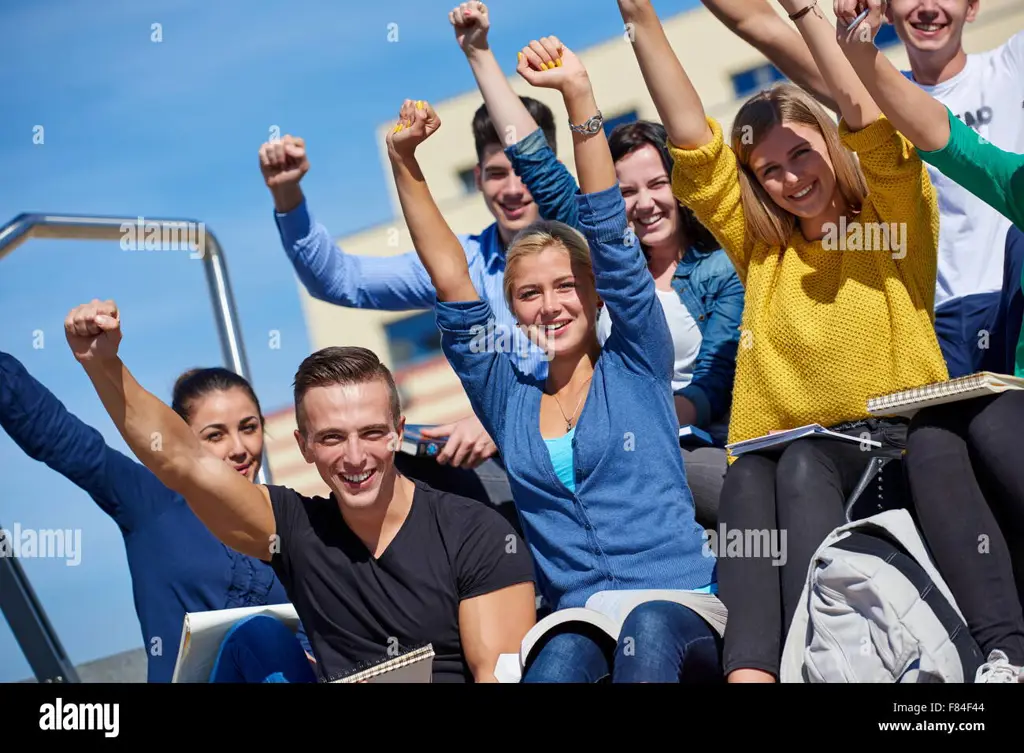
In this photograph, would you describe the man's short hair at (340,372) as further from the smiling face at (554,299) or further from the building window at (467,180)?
the building window at (467,180)

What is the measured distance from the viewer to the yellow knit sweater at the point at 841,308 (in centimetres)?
240

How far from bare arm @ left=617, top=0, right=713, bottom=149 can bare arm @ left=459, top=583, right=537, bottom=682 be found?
94 cm

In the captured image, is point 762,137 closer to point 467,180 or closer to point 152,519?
point 152,519

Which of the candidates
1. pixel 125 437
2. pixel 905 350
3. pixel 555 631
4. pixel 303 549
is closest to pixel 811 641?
pixel 555 631

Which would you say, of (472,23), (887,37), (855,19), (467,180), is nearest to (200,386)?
(472,23)

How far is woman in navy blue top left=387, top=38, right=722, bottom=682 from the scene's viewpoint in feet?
7.72

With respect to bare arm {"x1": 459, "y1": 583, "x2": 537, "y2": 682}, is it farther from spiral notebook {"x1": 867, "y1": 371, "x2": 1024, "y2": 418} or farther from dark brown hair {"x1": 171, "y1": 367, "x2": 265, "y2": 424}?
dark brown hair {"x1": 171, "y1": 367, "x2": 265, "y2": 424}

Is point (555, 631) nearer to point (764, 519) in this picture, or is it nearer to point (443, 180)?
point (764, 519)

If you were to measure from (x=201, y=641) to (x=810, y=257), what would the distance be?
1.37 m

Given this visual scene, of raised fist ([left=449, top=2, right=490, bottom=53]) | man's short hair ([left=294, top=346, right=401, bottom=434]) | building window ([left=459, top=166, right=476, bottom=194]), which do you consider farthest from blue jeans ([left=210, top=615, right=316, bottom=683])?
building window ([left=459, top=166, right=476, bottom=194])

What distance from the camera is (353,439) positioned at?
2.38 m

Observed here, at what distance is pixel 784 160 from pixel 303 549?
1195mm

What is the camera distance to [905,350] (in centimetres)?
240
